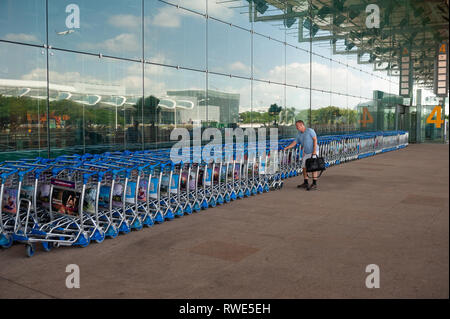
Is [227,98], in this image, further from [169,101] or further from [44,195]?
[44,195]

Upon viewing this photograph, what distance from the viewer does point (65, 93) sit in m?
8.52

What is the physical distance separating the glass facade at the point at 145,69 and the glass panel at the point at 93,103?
2 cm

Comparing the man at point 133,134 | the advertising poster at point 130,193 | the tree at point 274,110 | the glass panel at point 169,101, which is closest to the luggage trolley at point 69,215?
the advertising poster at point 130,193

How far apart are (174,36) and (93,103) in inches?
127

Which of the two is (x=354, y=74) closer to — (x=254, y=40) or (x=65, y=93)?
(x=254, y=40)

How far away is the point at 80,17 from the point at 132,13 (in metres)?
1.57

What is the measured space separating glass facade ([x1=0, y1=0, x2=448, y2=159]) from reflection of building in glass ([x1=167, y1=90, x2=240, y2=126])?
1.2 inches

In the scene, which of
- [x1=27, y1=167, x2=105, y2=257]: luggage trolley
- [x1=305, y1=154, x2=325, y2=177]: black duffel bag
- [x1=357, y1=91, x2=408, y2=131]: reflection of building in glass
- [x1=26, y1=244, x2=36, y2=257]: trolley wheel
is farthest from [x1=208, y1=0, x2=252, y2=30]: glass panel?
[x1=357, y1=91, x2=408, y2=131]: reflection of building in glass

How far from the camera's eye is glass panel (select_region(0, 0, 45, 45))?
24.2 feet

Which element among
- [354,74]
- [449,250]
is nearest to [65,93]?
[449,250]

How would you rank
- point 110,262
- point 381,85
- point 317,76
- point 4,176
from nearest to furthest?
1. point 110,262
2. point 4,176
3. point 317,76
4. point 381,85

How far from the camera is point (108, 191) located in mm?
5781

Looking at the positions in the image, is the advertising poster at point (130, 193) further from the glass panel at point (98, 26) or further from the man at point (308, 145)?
the man at point (308, 145)
